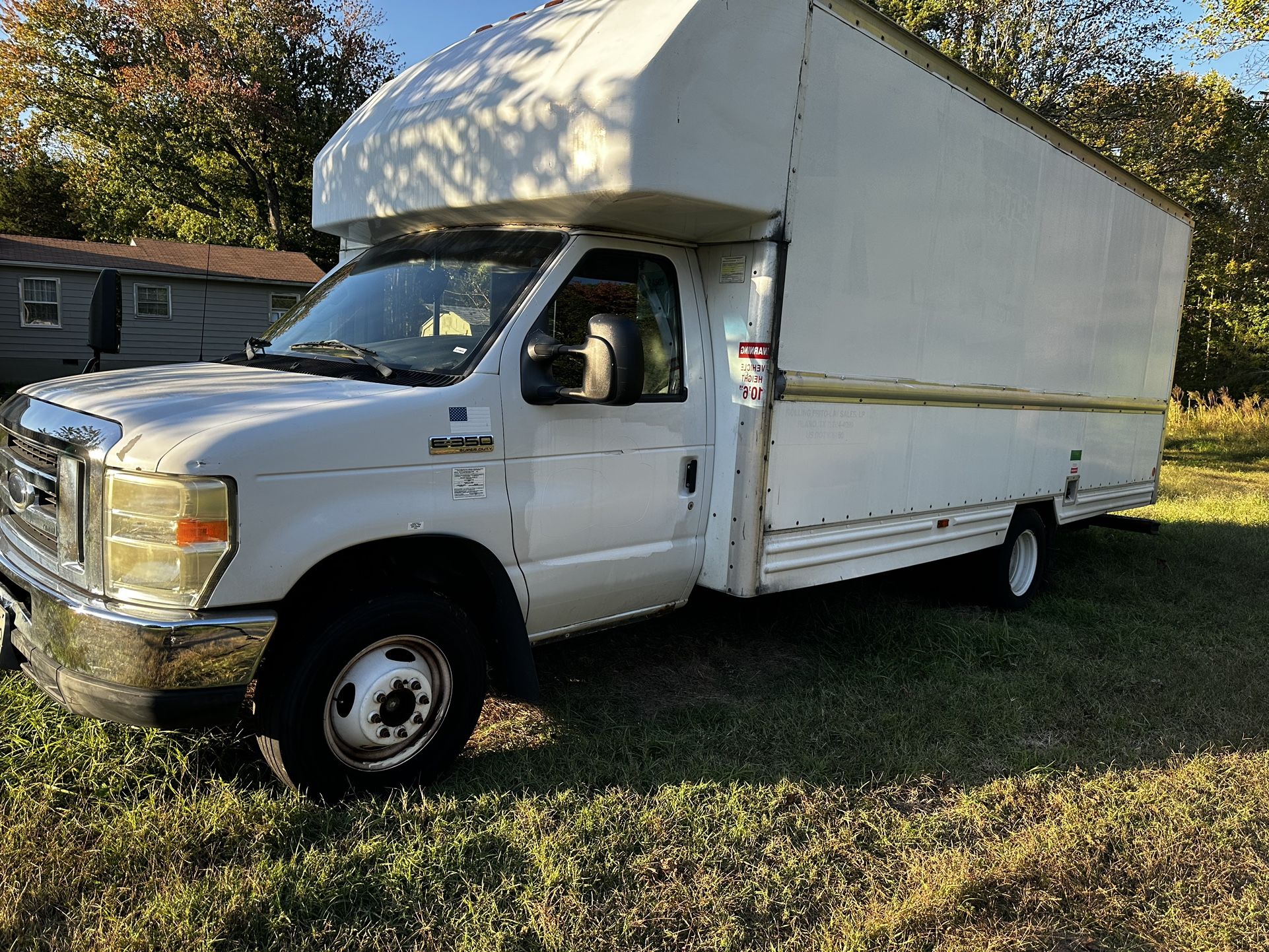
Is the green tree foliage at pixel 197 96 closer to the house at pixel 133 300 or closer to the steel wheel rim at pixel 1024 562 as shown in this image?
the house at pixel 133 300

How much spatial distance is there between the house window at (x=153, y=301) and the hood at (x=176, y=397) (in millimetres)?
21729

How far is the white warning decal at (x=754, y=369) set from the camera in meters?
4.16

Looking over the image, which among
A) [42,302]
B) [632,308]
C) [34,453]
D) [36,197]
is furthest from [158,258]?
[632,308]

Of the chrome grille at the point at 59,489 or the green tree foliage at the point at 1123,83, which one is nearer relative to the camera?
the chrome grille at the point at 59,489

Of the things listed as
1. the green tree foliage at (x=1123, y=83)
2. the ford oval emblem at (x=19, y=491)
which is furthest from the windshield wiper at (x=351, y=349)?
the green tree foliage at (x=1123, y=83)

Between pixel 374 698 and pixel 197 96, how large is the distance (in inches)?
1146

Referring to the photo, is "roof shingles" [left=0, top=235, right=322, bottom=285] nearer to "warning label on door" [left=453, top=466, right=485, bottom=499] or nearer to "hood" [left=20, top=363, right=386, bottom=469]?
"hood" [left=20, top=363, right=386, bottom=469]

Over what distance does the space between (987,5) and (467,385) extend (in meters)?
18.6

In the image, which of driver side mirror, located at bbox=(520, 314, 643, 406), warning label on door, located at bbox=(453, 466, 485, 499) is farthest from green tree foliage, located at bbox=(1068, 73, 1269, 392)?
warning label on door, located at bbox=(453, 466, 485, 499)

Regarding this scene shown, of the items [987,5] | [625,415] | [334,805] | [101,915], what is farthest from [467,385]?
[987,5]

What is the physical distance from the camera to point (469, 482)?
3375 millimetres

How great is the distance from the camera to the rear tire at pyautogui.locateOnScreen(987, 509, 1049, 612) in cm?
640

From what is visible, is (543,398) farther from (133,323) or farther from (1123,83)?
(133,323)

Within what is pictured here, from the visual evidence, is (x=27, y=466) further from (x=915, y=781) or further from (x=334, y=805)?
(x=915, y=781)
